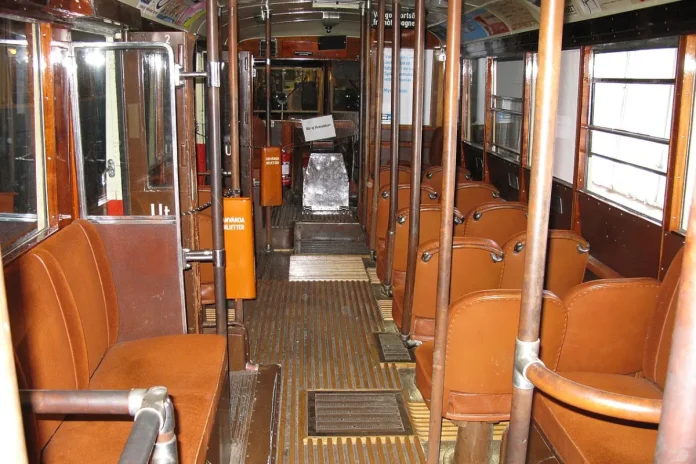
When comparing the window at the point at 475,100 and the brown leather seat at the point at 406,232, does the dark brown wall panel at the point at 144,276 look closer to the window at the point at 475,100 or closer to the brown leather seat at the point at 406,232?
the brown leather seat at the point at 406,232

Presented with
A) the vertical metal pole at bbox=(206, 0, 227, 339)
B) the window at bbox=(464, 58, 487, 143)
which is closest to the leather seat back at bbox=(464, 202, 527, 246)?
the vertical metal pole at bbox=(206, 0, 227, 339)

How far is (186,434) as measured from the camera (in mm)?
2473

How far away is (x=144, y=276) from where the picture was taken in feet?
11.2

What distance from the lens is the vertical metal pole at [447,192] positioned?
97.3 inches

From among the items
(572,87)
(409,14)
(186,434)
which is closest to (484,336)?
(186,434)

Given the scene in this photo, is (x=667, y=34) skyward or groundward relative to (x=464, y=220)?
skyward

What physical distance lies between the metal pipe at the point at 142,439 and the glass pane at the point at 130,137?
2356 millimetres

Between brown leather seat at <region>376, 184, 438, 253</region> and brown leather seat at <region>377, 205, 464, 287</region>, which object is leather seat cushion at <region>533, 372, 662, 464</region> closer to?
brown leather seat at <region>377, 205, 464, 287</region>

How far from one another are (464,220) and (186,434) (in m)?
3.33

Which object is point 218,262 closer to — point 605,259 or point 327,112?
point 605,259

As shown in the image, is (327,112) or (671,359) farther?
(327,112)

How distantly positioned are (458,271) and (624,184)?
7.74 ft

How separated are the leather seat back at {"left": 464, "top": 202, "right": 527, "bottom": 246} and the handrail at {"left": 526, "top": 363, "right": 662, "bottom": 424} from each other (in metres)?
3.46

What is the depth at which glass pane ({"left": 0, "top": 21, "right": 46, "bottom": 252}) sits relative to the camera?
2596mm
